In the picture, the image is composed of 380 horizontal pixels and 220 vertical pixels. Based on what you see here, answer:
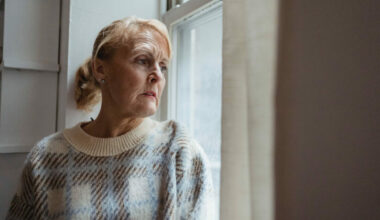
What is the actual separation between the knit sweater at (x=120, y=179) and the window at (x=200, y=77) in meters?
0.27

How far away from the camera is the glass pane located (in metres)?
1.13

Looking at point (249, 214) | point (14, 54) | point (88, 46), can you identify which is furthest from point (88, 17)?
point (249, 214)

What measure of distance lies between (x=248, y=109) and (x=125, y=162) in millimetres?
461

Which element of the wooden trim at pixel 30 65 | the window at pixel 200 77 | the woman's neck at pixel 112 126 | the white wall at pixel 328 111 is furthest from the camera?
the wooden trim at pixel 30 65

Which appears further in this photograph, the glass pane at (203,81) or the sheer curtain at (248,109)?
the glass pane at (203,81)

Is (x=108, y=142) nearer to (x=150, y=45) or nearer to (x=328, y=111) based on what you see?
(x=150, y=45)

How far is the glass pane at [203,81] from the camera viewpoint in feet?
3.72

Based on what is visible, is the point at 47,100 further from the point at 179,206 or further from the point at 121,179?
the point at 179,206

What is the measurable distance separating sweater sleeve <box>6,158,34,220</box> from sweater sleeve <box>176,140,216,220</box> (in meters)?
0.43

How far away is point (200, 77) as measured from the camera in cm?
124

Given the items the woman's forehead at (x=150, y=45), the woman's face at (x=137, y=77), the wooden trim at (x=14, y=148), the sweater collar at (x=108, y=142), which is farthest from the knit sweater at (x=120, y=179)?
the wooden trim at (x=14, y=148)

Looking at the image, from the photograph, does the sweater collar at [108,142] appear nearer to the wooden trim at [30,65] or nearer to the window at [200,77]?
the window at [200,77]

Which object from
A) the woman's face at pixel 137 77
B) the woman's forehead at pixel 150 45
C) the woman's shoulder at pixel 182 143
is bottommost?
the woman's shoulder at pixel 182 143

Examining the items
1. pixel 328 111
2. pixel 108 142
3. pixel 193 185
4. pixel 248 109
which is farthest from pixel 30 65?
pixel 328 111
